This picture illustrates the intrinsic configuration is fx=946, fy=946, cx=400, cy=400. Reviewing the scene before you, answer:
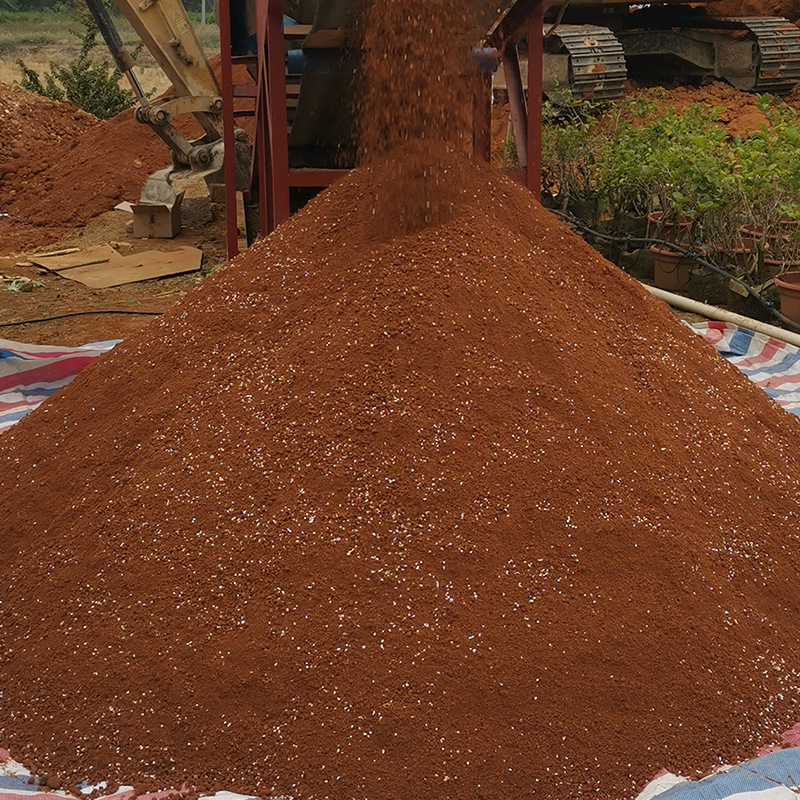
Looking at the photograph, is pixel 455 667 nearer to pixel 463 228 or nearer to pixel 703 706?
pixel 703 706

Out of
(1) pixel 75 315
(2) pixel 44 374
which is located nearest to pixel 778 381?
(2) pixel 44 374

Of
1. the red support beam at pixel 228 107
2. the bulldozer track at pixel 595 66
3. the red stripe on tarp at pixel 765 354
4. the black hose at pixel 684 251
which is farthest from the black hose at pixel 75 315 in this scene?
the bulldozer track at pixel 595 66

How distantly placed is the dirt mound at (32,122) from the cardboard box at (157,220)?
3.11 metres

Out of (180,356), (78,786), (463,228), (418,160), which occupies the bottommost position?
(78,786)

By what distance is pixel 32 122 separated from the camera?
31.4 feet

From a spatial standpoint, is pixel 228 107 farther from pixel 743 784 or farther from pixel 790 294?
pixel 743 784

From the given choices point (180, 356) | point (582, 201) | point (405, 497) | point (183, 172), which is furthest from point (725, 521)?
point (183, 172)

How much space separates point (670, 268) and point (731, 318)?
3.08 feet

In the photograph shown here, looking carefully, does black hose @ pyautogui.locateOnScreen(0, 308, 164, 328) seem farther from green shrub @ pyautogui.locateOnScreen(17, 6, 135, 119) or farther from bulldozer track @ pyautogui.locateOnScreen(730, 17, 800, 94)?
green shrub @ pyautogui.locateOnScreen(17, 6, 135, 119)

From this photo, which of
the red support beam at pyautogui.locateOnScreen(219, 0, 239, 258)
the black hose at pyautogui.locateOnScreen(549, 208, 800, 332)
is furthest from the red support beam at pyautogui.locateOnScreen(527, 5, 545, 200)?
the red support beam at pyautogui.locateOnScreen(219, 0, 239, 258)

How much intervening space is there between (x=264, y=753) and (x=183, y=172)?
6.10m

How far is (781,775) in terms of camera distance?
1.38 m

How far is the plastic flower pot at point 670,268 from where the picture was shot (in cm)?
435

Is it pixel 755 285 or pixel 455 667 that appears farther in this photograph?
pixel 755 285
